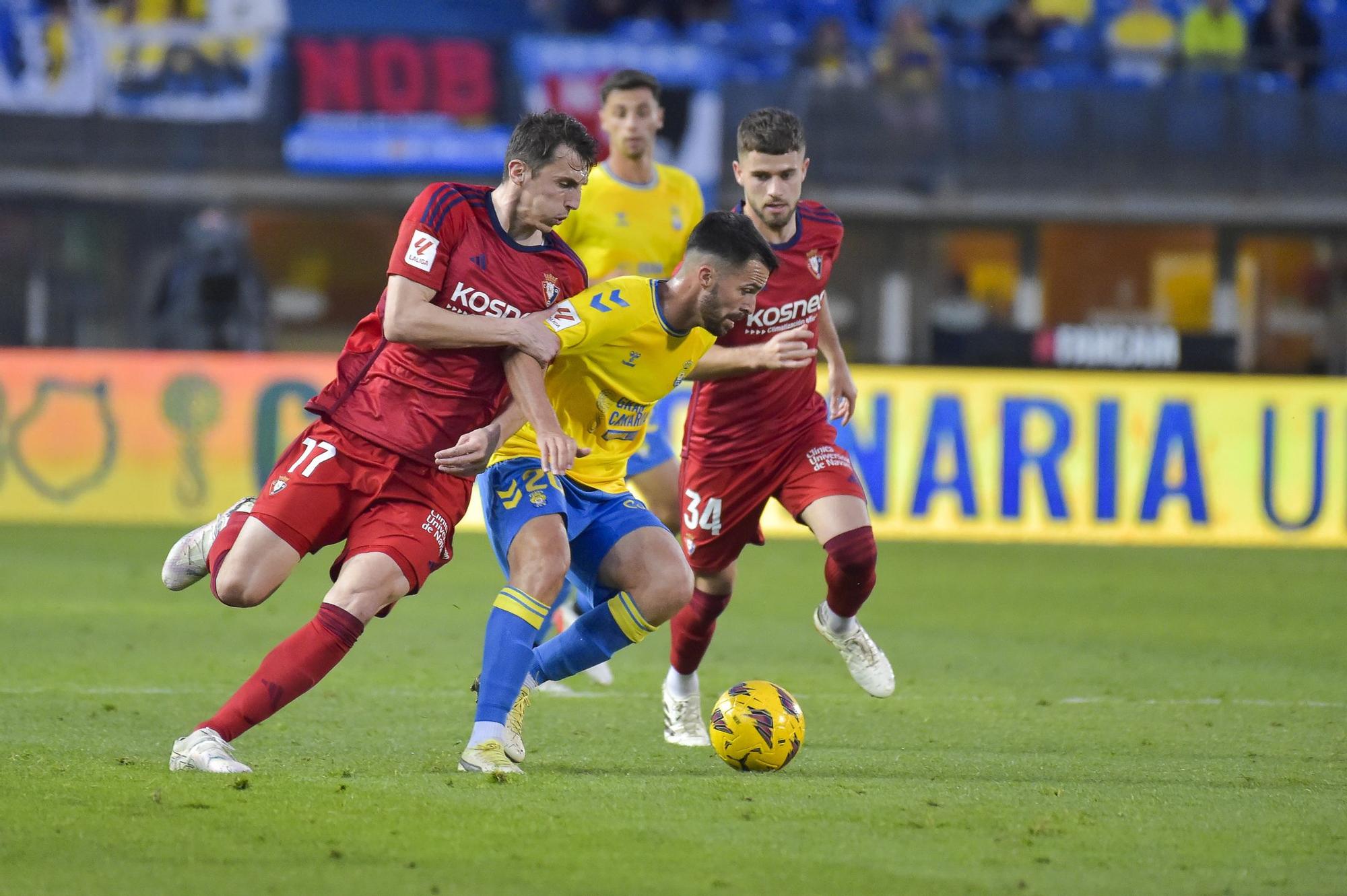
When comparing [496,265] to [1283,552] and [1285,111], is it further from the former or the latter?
[1285,111]

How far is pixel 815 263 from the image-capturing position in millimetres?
6980

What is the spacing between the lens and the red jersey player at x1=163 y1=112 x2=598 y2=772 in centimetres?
536

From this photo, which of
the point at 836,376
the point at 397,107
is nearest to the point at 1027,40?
the point at 397,107

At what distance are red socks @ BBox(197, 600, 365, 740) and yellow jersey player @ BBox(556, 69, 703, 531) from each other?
2.71m

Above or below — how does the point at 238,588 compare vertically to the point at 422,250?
below

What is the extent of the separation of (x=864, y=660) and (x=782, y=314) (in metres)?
1.32

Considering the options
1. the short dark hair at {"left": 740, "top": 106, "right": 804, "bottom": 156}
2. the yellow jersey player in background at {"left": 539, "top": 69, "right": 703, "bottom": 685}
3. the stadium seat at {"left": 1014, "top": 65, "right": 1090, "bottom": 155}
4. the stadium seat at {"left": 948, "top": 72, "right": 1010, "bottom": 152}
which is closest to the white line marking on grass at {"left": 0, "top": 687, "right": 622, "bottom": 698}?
the yellow jersey player in background at {"left": 539, "top": 69, "right": 703, "bottom": 685}

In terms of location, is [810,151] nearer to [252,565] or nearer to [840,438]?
[840,438]

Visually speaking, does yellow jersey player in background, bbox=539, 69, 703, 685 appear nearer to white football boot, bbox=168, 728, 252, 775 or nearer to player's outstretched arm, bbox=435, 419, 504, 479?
player's outstretched arm, bbox=435, 419, 504, 479

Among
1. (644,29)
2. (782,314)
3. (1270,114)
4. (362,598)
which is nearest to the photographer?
(362,598)

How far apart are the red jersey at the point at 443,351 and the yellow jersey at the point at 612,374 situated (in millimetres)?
168

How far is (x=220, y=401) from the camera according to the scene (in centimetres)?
1501

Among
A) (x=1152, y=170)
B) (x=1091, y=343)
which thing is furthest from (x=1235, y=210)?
(x=1091, y=343)

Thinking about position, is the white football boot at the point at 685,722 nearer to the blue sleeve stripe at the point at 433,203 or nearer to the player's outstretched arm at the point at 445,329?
the player's outstretched arm at the point at 445,329
